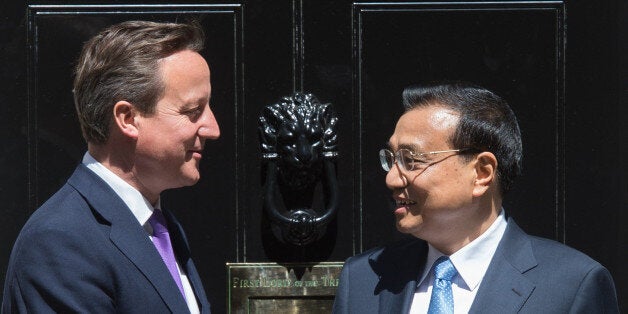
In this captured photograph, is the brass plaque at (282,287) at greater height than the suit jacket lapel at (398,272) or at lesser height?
lesser

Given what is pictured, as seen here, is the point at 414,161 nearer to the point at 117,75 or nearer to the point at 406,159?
the point at 406,159

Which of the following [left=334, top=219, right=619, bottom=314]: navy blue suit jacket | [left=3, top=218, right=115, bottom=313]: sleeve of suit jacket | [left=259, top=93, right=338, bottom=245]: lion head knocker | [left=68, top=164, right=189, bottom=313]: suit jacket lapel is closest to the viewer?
[left=3, top=218, right=115, bottom=313]: sleeve of suit jacket

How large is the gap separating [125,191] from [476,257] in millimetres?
918

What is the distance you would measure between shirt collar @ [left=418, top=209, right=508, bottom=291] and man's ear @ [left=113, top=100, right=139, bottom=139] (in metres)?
0.88

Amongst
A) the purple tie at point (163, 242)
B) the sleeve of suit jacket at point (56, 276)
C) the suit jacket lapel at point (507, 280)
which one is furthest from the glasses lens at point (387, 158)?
the sleeve of suit jacket at point (56, 276)

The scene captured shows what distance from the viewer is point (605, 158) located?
362 cm

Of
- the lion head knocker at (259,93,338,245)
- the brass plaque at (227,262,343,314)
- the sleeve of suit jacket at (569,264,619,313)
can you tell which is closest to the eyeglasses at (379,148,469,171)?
the sleeve of suit jacket at (569,264,619,313)

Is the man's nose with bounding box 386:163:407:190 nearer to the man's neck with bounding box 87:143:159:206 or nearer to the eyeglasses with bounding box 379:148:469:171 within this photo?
the eyeglasses with bounding box 379:148:469:171

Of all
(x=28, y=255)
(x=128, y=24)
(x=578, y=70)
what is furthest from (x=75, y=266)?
(x=578, y=70)

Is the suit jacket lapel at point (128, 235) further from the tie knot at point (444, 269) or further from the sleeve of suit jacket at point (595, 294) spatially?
the sleeve of suit jacket at point (595, 294)

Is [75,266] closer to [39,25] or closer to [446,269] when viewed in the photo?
[446,269]

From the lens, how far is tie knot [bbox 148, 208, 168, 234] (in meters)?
2.89

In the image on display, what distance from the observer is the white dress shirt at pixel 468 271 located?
9.59ft

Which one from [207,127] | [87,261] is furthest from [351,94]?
[87,261]
